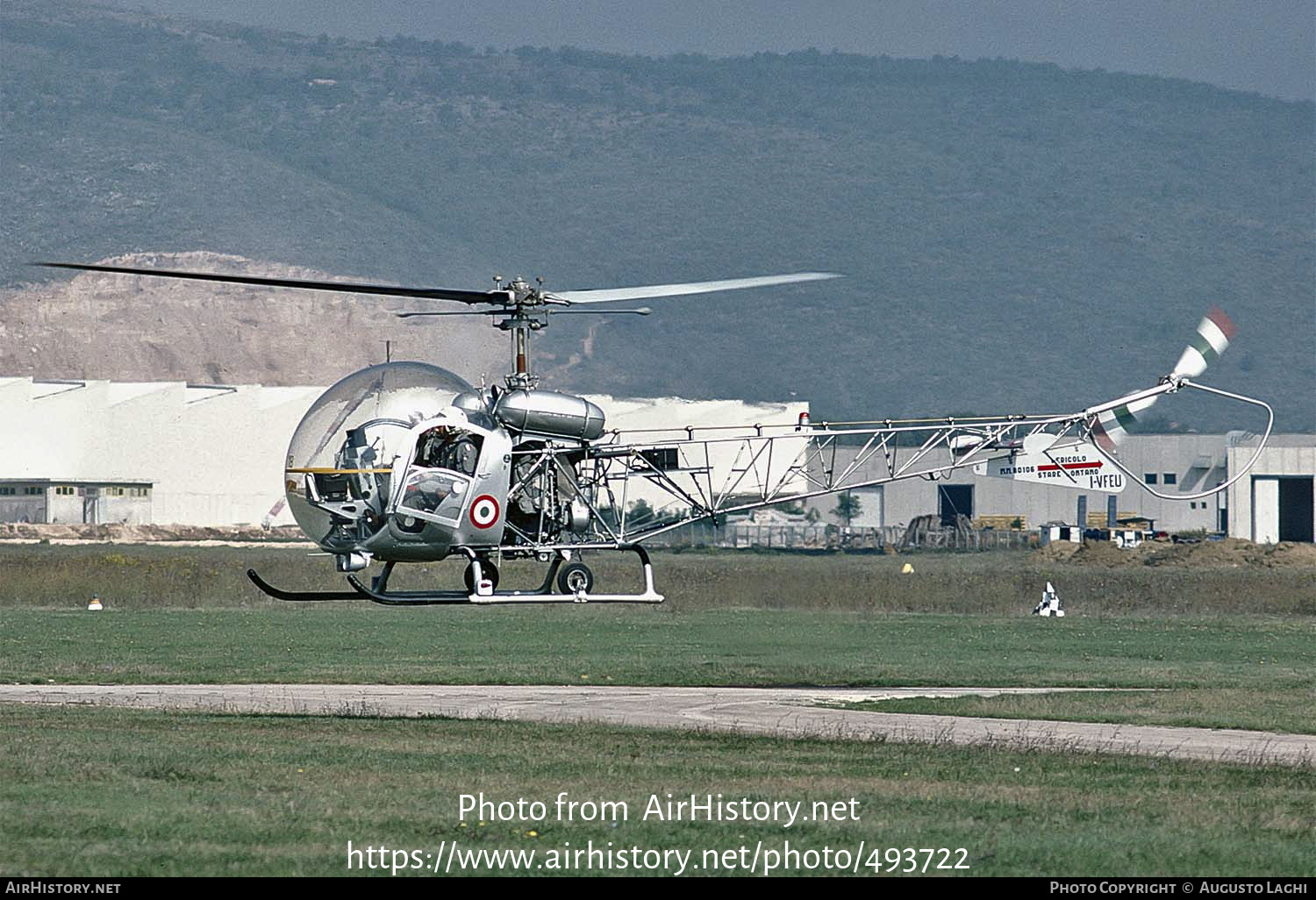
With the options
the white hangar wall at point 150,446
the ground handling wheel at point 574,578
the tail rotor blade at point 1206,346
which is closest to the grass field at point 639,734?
the ground handling wheel at point 574,578

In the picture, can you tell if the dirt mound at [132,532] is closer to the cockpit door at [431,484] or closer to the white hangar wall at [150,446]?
the white hangar wall at [150,446]

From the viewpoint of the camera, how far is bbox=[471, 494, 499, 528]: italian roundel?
23781 millimetres

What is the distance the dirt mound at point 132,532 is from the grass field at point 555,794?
6550 cm

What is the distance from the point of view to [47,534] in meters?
87.6

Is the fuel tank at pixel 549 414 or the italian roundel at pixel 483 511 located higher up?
the fuel tank at pixel 549 414

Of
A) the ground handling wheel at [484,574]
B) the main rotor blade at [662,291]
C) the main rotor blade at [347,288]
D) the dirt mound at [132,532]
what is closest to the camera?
the main rotor blade at [347,288]

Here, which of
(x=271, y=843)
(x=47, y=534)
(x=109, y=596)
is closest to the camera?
(x=271, y=843)

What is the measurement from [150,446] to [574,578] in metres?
77.8

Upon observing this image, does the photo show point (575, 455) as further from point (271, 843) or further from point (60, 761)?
point (271, 843)

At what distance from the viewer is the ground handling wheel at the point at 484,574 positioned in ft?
77.5

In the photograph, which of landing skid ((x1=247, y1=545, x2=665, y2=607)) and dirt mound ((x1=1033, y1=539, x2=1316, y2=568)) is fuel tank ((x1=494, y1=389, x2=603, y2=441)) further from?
dirt mound ((x1=1033, y1=539, x2=1316, y2=568))

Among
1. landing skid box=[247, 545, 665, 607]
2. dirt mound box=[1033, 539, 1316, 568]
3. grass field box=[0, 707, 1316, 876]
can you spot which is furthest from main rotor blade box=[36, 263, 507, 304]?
dirt mound box=[1033, 539, 1316, 568]
